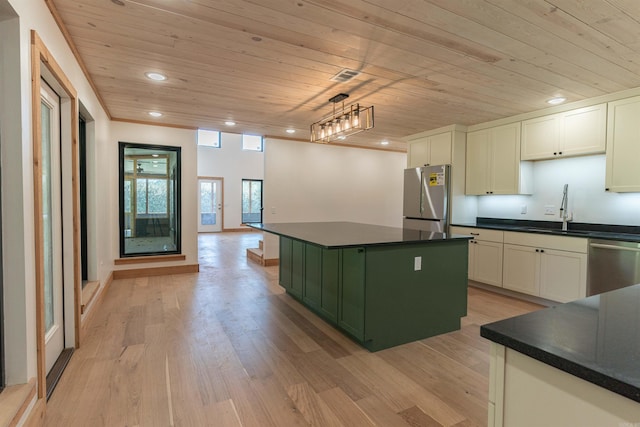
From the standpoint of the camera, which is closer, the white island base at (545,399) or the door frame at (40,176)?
the white island base at (545,399)

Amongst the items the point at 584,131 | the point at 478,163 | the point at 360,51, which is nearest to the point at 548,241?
the point at 584,131

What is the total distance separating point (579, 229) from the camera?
394 cm

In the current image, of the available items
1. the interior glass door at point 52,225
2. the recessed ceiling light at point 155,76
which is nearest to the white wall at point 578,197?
the recessed ceiling light at point 155,76

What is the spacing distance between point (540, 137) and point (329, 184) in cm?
356

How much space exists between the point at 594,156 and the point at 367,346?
3.49 meters

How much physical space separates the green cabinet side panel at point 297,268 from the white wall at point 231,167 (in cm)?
839

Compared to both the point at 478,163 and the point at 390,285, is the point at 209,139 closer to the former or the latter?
the point at 478,163

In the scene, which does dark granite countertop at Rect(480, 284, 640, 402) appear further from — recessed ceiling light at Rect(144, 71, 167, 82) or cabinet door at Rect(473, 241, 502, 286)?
cabinet door at Rect(473, 241, 502, 286)

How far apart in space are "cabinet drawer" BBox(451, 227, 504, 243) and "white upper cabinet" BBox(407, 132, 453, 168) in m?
1.05

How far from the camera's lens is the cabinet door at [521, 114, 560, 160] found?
12.9 ft

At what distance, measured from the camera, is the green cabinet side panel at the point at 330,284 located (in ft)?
9.96

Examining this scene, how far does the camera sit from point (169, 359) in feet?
8.14

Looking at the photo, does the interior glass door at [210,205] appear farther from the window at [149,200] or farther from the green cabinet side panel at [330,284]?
the green cabinet side panel at [330,284]

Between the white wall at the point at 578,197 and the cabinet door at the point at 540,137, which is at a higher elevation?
the cabinet door at the point at 540,137
